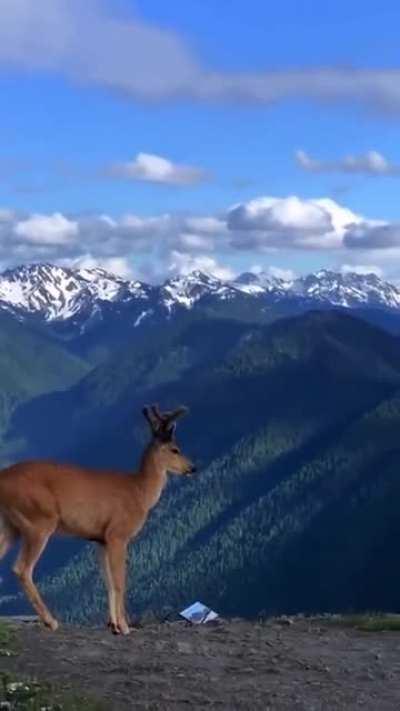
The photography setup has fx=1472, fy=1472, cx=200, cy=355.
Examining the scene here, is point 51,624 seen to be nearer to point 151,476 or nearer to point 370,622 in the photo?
point 151,476

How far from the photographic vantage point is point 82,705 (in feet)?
46.6

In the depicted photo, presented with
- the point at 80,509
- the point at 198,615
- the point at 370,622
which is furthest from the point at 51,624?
the point at 370,622

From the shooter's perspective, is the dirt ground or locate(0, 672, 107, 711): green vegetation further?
the dirt ground

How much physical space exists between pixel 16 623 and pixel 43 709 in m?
4.74

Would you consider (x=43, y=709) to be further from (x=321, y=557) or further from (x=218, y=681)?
(x=321, y=557)

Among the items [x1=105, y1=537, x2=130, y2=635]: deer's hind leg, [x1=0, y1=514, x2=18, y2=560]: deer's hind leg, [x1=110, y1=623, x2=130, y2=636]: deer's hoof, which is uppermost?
[x1=0, y1=514, x2=18, y2=560]: deer's hind leg

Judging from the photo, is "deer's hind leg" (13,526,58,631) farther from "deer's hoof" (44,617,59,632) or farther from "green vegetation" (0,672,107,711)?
"green vegetation" (0,672,107,711)

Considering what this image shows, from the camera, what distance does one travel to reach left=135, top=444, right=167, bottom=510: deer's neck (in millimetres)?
19219

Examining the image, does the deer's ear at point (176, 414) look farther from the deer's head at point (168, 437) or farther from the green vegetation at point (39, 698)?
the green vegetation at point (39, 698)

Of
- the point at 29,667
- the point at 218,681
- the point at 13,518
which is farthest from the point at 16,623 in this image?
the point at 218,681

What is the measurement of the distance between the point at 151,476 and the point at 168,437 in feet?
1.85

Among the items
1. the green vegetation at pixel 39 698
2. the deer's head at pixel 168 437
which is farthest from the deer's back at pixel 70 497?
the green vegetation at pixel 39 698

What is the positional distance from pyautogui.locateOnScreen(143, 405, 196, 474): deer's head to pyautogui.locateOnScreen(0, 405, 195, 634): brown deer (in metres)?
0.01

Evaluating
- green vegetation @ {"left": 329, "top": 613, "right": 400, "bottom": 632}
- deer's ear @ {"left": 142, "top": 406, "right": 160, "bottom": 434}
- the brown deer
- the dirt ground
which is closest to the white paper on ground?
green vegetation @ {"left": 329, "top": 613, "right": 400, "bottom": 632}
